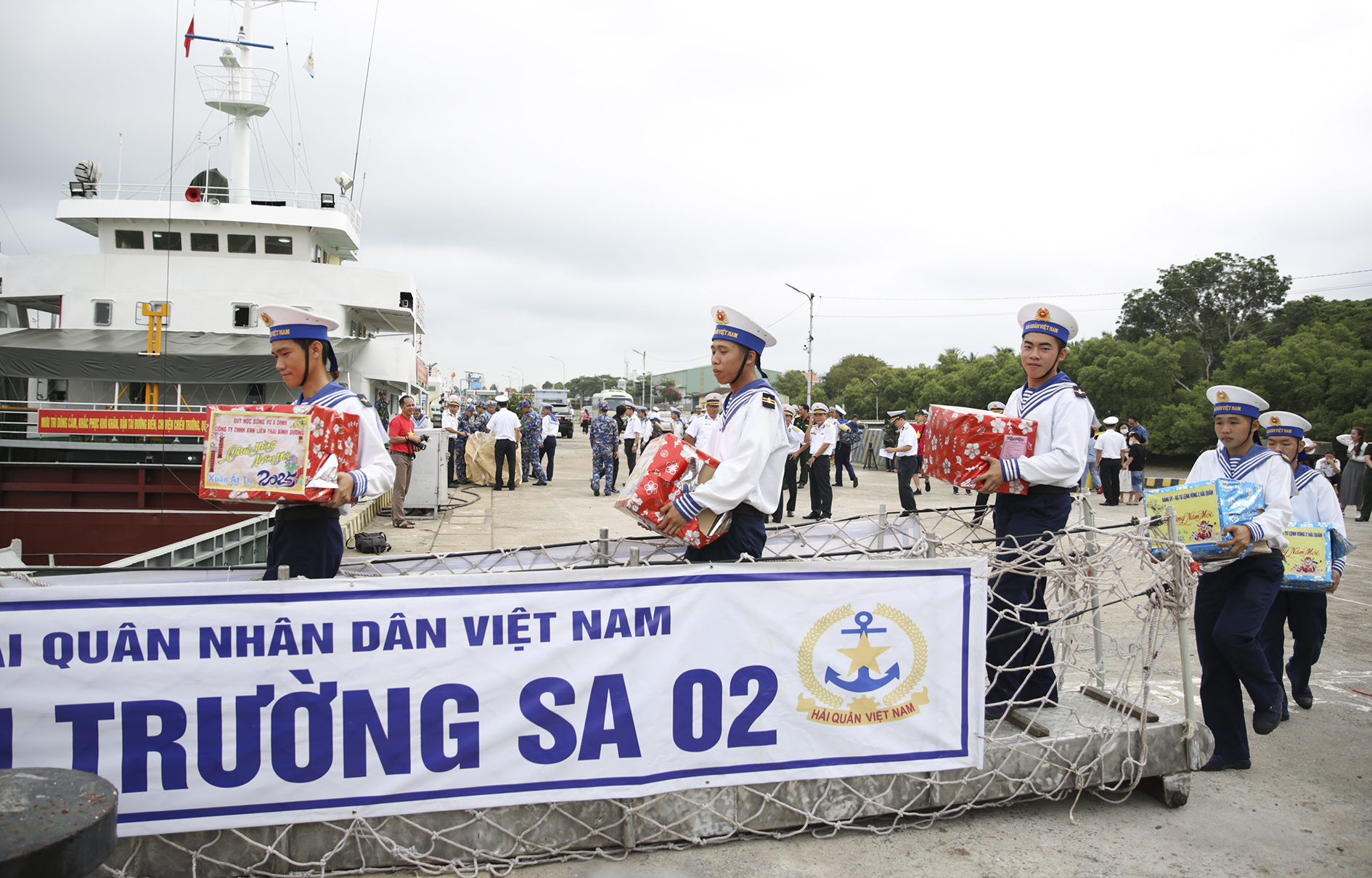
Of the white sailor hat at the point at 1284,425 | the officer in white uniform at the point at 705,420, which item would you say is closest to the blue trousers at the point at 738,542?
the white sailor hat at the point at 1284,425

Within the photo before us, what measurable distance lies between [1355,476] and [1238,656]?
16422 mm

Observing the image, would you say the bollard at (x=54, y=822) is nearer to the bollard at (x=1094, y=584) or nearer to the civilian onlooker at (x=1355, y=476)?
the bollard at (x=1094, y=584)

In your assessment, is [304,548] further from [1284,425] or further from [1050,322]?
[1284,425]

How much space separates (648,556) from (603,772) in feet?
4.30

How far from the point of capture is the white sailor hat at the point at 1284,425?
→ 4910mm

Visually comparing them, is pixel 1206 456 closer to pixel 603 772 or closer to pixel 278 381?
pixel 603 772

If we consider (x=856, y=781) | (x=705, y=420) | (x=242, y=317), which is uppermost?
(x=242, y=317)

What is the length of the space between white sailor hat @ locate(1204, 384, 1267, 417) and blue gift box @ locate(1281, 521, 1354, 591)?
2.71 feet

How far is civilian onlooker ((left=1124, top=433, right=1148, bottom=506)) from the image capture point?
17.3m

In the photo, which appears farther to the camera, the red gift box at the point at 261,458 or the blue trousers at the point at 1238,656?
the blue trousers at the point at 1238,656

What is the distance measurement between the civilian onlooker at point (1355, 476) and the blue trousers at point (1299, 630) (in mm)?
13874

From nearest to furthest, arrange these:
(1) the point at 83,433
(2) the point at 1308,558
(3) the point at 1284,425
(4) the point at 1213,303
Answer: (2) the point at 1308,558 < (3) the point at 1284,425 < (1) the point at 83,433 < (4) the point at 1213,303

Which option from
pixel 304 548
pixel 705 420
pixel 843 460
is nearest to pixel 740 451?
pixel 304 548

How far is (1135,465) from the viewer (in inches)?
687
